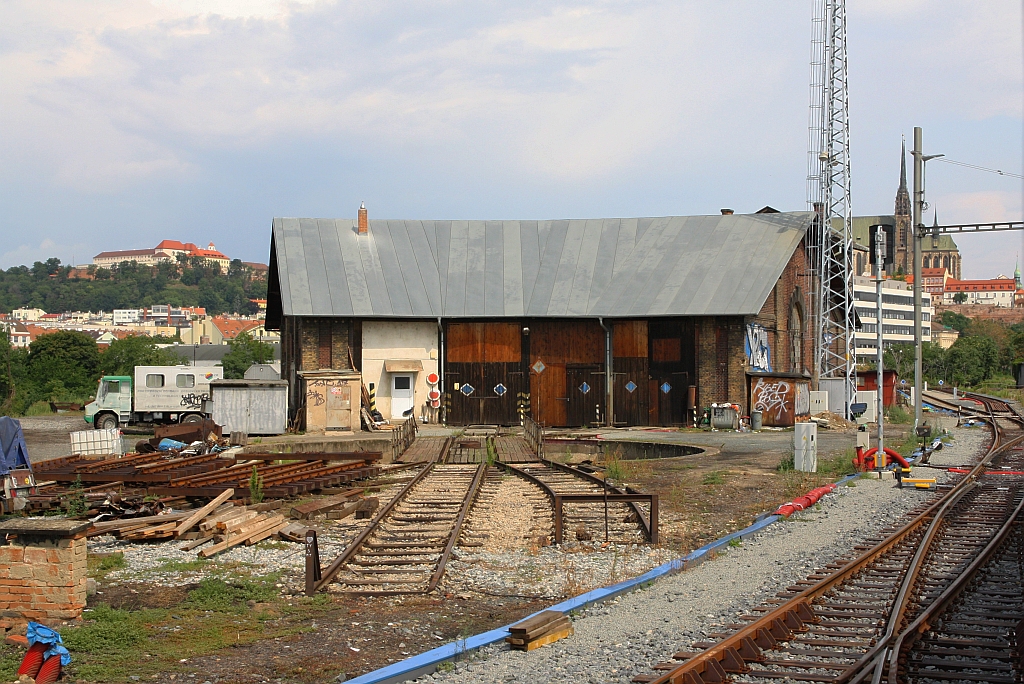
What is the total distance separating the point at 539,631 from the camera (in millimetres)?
7324

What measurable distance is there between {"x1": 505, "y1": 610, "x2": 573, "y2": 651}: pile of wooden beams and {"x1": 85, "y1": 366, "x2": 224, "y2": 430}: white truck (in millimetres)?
28286

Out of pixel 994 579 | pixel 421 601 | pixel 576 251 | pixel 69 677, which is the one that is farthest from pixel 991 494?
pixel 576 251

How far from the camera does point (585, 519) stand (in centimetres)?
1350

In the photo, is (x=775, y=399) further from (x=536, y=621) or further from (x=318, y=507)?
(x=536, y=621)

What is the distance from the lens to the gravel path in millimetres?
6785

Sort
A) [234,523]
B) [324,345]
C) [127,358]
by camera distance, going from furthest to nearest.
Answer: [127,358] < [324,345] < [234,523]

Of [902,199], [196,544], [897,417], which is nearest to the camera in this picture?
[196,544]

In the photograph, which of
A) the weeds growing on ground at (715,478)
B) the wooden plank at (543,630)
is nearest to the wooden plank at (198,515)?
the wooden plank at (543,630)

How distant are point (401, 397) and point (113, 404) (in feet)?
34.5

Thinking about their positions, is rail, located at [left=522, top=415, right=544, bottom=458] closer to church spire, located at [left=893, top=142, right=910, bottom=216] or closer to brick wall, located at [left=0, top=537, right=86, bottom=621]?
brick wall, located at [left=0, top=537, right=86, bottom=621]

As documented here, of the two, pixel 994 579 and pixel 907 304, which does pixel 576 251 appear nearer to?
pixel 994 579

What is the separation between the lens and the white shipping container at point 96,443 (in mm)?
22812

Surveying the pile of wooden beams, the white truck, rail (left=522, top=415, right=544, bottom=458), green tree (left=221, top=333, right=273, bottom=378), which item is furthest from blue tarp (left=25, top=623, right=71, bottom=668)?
green tree (left=221, top=333, right=273, bottom=378)

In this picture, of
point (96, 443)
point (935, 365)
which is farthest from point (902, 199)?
point (96, 443)
